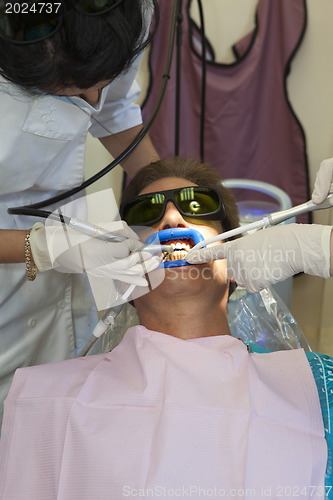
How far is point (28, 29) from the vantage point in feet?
3.17

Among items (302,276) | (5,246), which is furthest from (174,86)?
(5,246)

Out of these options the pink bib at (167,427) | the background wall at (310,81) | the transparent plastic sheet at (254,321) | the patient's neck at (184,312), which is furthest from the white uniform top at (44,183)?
the background wall at (310,81)

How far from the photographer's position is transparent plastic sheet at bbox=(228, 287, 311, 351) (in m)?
1.88

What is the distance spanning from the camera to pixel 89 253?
1358 mm

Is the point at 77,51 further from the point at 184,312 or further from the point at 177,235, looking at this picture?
the point at 184,312

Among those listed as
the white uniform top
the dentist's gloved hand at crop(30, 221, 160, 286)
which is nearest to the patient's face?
the dentist's gloved hand at crop(30, 221, 160, 286)

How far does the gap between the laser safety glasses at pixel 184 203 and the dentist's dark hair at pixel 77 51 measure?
51 cm

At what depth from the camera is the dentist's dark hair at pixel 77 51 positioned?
97 centimetres

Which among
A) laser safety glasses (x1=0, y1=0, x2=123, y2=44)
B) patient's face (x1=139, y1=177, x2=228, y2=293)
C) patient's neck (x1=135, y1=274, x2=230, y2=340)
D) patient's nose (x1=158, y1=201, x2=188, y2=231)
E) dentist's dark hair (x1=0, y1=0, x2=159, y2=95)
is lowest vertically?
patient's neck (x1=135, y1=274, x2=230, y2=340)

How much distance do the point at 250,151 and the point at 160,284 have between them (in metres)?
1.39

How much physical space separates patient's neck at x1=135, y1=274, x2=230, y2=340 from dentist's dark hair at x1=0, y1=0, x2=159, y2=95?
654 millimetres

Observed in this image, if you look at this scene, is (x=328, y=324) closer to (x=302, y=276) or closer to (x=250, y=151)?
(x=302, y=276)

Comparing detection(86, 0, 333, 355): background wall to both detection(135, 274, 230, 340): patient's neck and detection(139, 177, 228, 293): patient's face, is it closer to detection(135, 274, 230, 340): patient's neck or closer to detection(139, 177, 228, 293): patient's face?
detection(139, 177, 228, 293): patient's face

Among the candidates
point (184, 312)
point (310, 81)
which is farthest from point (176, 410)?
point (310, 81)
